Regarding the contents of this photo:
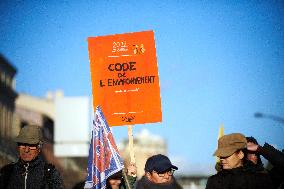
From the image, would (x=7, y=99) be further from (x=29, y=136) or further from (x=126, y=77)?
(x=29, y=136)

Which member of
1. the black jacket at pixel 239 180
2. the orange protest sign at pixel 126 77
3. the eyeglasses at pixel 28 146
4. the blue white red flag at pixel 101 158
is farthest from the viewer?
the orange protest sign at pixel 126 77

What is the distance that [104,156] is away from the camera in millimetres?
5828

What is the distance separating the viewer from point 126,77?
7270mm

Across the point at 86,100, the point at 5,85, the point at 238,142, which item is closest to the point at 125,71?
the point at 238,142

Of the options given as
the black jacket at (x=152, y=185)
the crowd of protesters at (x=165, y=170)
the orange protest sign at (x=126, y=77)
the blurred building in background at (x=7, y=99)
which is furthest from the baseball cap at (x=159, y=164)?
the blurred building in background at (x=7, y=99)

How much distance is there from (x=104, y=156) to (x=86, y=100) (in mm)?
51929

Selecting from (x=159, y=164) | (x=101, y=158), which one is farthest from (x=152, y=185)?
(x=101, y=158)

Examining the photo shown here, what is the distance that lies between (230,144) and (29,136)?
195 centimetres

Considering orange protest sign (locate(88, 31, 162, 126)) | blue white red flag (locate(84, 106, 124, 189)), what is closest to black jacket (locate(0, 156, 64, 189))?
blue white red flag (locate(84, 106, 124, 189))

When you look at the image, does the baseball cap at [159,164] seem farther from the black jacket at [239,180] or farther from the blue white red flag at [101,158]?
the black jacket at [239,180]

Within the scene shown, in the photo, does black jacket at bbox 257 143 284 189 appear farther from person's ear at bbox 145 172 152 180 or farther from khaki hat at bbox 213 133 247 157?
person's ear at bbox 145 172 152 180

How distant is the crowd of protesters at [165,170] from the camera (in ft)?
16.1

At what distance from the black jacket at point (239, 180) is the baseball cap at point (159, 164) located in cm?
79

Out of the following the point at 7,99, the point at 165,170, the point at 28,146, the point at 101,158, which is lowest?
the point at 165,170
